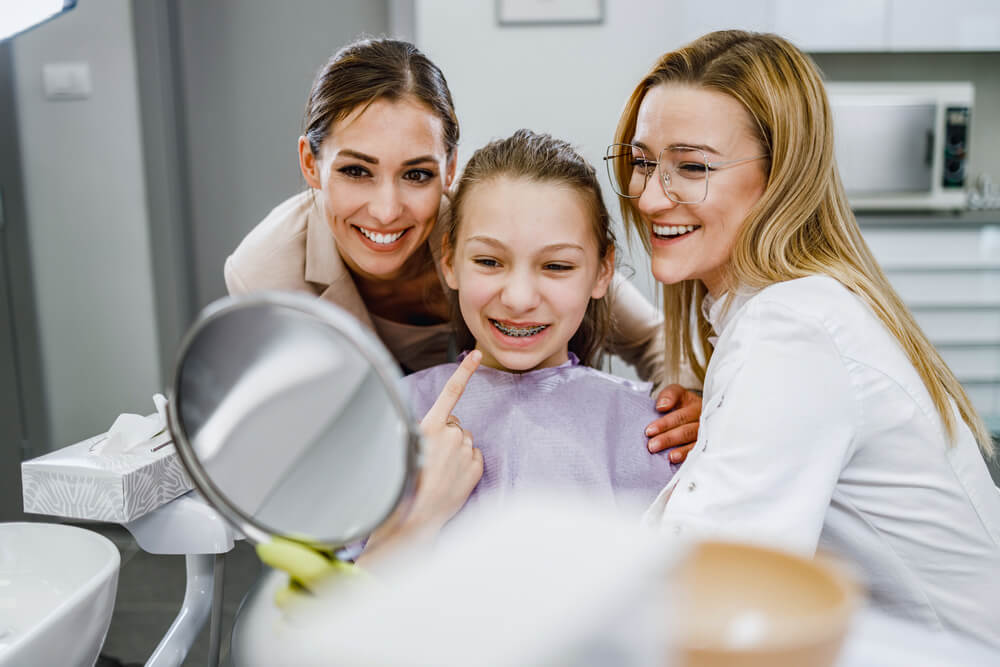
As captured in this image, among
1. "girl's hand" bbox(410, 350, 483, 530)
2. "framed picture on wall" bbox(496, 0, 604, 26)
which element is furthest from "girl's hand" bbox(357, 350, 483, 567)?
"framed picture on wall" bbox(496, 0, 604, 26)

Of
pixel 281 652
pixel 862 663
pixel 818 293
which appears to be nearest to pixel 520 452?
pixel 818 293

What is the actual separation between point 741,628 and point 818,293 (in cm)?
60

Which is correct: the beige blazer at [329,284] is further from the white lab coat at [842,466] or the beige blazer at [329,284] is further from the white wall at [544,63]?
the white wall at [544,63]

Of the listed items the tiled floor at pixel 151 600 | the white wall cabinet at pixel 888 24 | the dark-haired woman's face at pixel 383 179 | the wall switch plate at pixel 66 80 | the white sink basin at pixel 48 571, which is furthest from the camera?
the white wall cabinet at pixel 888 24

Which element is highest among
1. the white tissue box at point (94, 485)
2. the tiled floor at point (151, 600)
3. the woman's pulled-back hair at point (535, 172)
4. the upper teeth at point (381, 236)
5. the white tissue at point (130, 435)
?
the woman's pulled-back hair at point (535, 172)

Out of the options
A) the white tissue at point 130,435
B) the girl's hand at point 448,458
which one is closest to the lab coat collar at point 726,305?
the girl's hand at point 448,458

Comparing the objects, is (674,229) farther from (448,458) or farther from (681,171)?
(448,458)

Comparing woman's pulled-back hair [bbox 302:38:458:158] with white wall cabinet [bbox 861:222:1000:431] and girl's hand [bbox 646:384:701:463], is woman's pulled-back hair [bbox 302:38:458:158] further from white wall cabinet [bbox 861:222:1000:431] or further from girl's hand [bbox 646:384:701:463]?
white wall cabinet [bbox 861:222:1000:431]

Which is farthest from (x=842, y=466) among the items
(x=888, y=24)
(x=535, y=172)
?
(x=888, y=24)

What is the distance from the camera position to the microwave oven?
278cm

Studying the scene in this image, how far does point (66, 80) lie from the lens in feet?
8.60

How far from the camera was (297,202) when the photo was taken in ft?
5.08

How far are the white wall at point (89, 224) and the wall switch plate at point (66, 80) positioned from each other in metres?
0.02

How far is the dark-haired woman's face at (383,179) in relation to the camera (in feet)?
3.74
